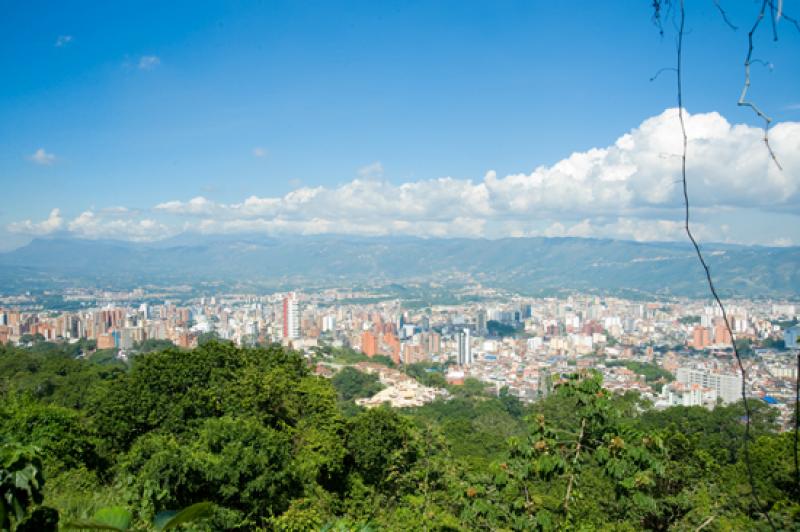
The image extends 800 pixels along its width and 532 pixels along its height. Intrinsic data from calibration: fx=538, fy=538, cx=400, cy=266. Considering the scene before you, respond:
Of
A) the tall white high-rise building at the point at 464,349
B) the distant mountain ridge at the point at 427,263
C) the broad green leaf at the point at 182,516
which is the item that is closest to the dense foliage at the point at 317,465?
the broad green leaf at the point at 182,516

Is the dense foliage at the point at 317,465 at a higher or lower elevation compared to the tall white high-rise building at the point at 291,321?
higher

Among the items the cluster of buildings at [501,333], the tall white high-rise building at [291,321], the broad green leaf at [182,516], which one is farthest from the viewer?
the tall white high-rise building at [291,321]

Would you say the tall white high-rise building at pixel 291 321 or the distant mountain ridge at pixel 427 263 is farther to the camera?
the distant mountain ridge at pixel 427 263

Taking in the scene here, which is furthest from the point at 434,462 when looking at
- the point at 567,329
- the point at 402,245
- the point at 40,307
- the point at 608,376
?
the point at 402,245

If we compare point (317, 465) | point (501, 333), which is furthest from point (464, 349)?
point (317, 465)

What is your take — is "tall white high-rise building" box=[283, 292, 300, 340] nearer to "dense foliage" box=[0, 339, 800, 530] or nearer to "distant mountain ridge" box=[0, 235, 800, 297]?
"dense foliage" box=[0, 339, 800, 530]

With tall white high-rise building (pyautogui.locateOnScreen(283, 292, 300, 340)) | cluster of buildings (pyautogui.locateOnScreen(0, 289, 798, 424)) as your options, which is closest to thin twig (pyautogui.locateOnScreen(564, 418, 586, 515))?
cluster of buildings (pyautogui.locateOnScreen(0, 289, 798, 424))

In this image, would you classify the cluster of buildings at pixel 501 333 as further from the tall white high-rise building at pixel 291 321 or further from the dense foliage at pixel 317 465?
the dense foliage at pixel 317 465
